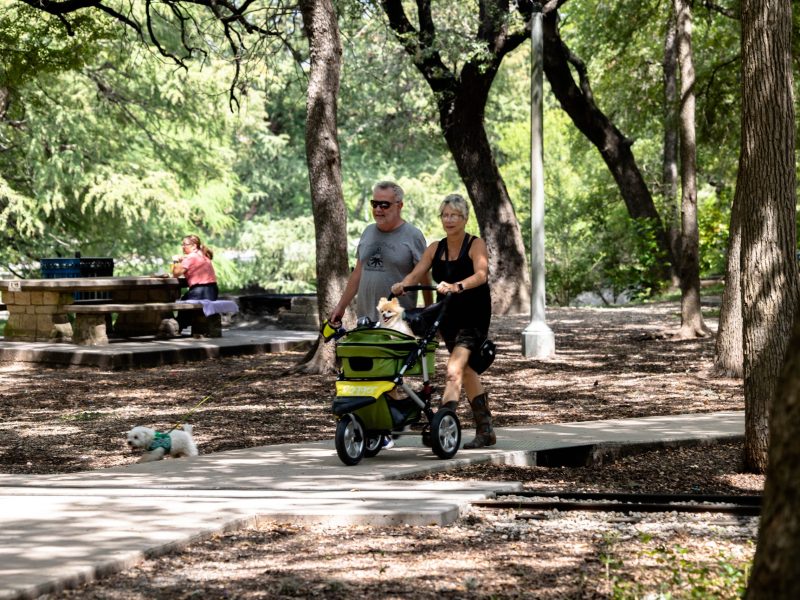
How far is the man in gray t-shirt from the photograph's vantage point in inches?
367

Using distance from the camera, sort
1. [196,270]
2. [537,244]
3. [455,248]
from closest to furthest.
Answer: [455,248], [537,244], [196,270]

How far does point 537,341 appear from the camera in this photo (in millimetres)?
18703

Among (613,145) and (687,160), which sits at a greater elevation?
(613,145)

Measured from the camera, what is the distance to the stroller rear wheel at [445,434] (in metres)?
8.76

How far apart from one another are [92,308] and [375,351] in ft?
40.3

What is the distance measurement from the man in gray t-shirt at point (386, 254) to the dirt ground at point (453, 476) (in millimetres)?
1456

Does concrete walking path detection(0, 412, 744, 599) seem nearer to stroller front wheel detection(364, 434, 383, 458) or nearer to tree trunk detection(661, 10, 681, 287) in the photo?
stroller front wheel detection(364, 434, 383, 458)

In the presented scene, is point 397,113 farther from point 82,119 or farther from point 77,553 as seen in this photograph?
point 77,553

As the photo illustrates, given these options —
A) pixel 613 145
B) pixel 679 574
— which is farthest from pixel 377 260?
pixel 613 145

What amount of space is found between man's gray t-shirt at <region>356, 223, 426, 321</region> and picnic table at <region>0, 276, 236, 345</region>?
36.8 feet

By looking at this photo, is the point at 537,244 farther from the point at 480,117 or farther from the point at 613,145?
the point at 613,145

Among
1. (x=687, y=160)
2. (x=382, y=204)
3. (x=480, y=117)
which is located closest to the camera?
(x=382, y=204)

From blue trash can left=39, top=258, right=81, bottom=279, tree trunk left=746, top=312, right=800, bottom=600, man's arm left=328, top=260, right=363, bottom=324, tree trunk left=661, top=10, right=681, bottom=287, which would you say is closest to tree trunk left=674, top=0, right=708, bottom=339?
blue trash can left=39, top=258, right=81, bottom=279

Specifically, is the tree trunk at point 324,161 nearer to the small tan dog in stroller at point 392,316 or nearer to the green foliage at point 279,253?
the small tan dog in stroller at point 392,316
